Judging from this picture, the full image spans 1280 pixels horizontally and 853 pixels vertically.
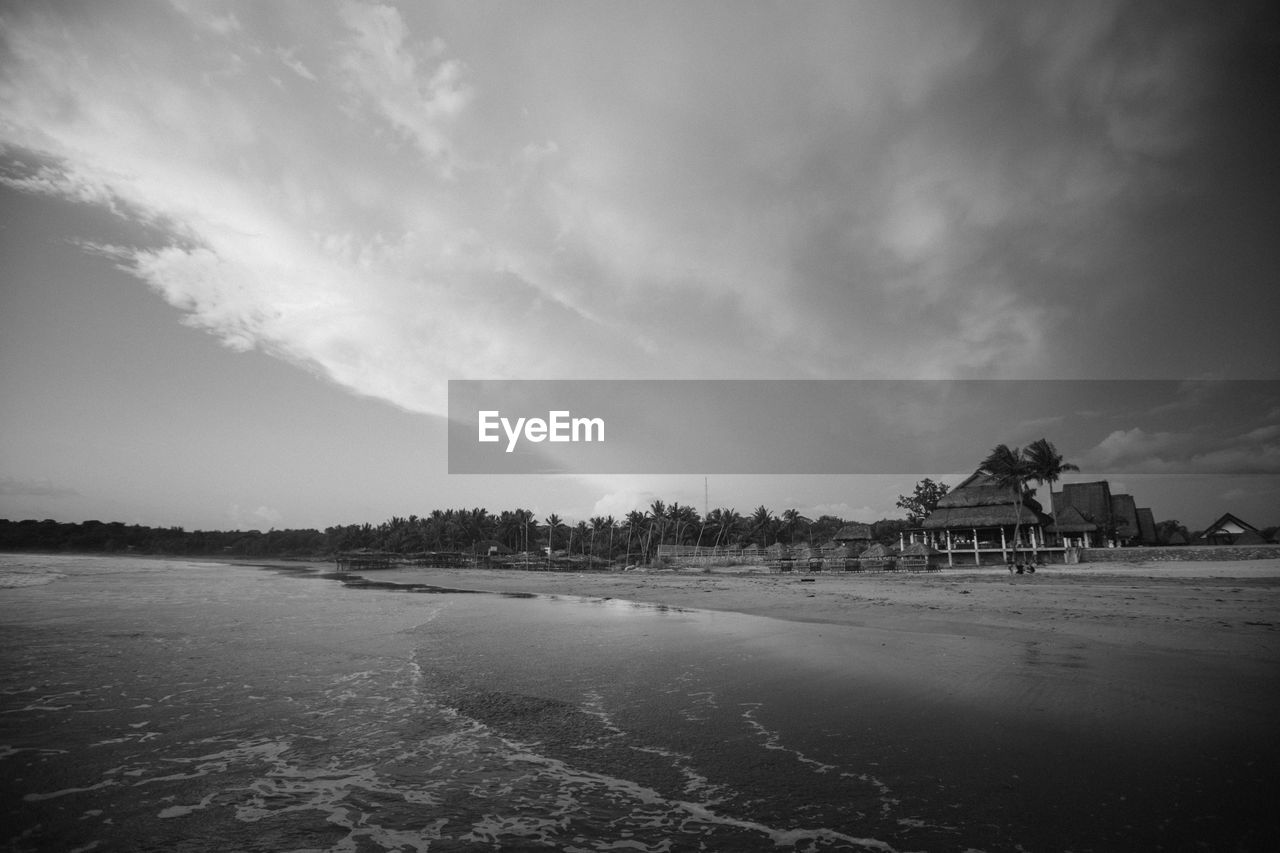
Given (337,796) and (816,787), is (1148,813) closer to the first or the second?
(816,787)

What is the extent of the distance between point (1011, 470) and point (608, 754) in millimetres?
56492

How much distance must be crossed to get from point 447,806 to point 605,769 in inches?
65.6

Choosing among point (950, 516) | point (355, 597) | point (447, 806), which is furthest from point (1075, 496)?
point (447, 806)

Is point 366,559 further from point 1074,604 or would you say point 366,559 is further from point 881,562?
point 1074,604

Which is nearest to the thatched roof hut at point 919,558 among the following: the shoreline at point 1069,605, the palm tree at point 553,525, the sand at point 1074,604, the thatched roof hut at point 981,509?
the thatched roof hut at point 981,509

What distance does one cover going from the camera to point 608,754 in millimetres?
6434

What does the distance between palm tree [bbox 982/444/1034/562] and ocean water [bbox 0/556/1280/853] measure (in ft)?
153

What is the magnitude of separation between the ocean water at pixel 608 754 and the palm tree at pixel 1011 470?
4653 centimetres

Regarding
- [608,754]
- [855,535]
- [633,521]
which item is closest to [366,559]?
[633,521]

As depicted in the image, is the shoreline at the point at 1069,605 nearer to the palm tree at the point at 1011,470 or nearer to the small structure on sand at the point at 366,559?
the palm tree at the point at 1011,470

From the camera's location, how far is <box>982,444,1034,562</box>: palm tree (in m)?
50.8

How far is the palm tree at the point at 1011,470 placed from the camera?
167 ft

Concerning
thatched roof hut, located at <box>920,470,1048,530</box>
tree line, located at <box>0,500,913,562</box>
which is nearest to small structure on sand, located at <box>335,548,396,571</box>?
tree line, located at <box>0,500,913,562</box>

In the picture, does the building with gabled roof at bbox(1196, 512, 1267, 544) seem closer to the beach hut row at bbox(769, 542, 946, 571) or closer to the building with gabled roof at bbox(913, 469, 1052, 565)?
the building with gabled roof at bbox(913, 469, 1052, 565)
